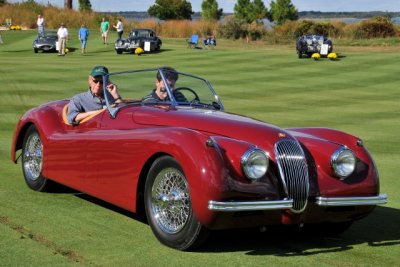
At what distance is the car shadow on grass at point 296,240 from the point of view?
6.25 meters

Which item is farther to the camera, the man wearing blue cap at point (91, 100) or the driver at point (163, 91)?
the man wearing blue cap at point (91, 100)

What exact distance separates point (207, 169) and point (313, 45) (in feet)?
115

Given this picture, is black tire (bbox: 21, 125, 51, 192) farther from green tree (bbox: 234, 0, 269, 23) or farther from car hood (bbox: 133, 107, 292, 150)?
green tree (bbox: 234, 0, 269, 23)

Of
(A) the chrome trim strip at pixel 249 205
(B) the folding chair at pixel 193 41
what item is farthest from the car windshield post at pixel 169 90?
(B) the folding chair at pixel 193 41

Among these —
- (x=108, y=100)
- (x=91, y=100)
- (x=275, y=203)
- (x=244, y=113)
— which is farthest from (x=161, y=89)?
(x=244, y=113)

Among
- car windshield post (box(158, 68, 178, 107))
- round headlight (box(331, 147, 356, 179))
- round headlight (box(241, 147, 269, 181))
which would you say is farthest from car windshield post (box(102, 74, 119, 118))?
round headlight (box(331, 147, 356, 179))

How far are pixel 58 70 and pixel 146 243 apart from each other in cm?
2478

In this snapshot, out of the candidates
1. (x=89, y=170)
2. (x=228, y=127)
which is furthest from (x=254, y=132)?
(x=89, y=170)

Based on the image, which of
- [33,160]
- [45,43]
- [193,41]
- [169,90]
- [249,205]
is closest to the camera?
[249,205]

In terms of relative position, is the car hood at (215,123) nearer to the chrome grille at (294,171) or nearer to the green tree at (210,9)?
the chrome grille at (294,171)

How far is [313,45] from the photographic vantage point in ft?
131

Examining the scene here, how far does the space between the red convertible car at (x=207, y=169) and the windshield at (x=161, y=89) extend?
2 centimetres

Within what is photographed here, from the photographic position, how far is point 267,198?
236 inches

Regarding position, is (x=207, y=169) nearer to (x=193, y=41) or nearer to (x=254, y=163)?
(x=254, y=163)
